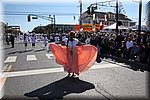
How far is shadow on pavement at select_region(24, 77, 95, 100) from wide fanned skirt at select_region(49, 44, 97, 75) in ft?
1.79

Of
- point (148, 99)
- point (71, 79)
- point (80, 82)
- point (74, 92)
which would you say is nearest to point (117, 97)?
point (148, 99)

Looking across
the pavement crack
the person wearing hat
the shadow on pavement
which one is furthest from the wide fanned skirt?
the pavement crack

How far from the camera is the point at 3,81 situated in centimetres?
791

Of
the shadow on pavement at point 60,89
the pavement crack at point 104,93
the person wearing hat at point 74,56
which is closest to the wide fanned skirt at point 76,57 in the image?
the person wearing hat at point 74,56

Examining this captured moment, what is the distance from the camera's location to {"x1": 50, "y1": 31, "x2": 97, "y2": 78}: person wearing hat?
852 centimetres

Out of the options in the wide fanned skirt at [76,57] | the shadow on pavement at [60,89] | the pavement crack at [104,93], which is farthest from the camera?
the wide fanned skirt at [76,57]

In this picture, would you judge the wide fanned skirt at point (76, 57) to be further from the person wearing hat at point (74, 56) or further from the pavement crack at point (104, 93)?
the pavement crack at point (104, 93)

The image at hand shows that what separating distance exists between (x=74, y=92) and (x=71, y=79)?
1.71 m

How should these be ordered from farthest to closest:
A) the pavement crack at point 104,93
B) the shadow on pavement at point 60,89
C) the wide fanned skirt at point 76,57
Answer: the wide fanned skirt at point 76,57 < the shadow on pavement at point 60,89 < the pavement crack at point 104,93

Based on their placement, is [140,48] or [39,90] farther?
[140,48]

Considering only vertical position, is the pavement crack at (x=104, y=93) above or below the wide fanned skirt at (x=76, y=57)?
below

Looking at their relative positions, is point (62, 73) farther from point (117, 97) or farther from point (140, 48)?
point (140, 48)

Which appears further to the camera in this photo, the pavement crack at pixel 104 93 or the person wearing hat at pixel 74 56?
the person wearing hat at pixel 74 56

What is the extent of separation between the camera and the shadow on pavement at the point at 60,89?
20.6 feet
